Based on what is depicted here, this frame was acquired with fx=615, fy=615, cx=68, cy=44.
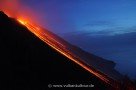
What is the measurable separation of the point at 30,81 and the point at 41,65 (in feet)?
4.05

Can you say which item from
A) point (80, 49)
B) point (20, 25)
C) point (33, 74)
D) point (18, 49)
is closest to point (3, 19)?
point (20, 25)

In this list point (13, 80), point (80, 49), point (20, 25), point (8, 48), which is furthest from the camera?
point (80, 49)

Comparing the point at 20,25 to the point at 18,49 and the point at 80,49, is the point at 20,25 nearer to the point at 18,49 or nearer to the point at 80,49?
the point at 18,49

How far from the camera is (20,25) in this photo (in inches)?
1137

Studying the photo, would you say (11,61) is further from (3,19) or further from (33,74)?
(3,19)

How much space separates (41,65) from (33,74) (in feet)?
2.26

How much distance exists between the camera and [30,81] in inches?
990

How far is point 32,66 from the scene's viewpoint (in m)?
26.0

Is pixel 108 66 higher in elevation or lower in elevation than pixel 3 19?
lower

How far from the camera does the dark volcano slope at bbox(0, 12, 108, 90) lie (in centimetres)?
2522

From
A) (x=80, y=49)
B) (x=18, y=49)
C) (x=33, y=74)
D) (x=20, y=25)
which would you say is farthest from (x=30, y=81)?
(x=80, y=49)

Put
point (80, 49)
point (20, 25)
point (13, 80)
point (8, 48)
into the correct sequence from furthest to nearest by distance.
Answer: point (80, 49), point (20, 25), point (8, 48), point (13, 80)

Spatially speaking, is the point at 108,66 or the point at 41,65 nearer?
the point at 41,65

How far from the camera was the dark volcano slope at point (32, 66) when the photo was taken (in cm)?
2522
